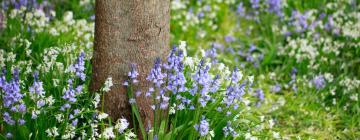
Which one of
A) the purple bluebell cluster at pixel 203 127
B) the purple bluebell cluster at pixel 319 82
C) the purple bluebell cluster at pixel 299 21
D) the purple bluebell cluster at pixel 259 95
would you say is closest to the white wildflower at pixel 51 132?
the purple bluebell cluster at pixel 203 127

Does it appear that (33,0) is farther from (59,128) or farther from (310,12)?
(310,12)

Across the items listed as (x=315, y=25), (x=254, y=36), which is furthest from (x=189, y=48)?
(x=315, y=25)

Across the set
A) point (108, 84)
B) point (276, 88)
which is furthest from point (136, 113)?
point (276, 88)

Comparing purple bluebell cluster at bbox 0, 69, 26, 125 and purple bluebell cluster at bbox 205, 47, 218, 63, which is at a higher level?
purple bluebell cluster at bbox 205, 47, 218, 63

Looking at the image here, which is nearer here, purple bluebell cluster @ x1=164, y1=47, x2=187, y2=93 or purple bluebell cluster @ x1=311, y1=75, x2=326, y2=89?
purple bluebell cluster @ x1=164, y1=47, x2=187, y2=93

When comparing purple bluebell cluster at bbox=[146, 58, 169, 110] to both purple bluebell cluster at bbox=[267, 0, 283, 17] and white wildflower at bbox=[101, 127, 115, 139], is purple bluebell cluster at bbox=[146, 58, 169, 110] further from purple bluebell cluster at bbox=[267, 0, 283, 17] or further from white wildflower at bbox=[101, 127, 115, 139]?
purple bluebell cluster at bbox=[267, 0, 283, 17]

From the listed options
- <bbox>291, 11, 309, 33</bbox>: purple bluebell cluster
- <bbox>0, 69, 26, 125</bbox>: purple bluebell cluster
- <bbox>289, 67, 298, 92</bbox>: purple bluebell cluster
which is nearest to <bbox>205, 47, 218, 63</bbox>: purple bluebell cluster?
<bbox>289, 67, 298, 92</bbox>: purple bluebell cluster

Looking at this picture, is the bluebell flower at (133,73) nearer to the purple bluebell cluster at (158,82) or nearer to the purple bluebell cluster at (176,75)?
the purple bluebell cluster at (158,82)

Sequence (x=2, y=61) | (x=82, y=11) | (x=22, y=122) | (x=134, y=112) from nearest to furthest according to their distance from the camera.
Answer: (x=22, y=122)
(x=134, y=112)
(x=2, y=61)
(x=82, y=11)

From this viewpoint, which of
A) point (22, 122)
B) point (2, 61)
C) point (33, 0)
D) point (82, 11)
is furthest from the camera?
point (82, 11)
